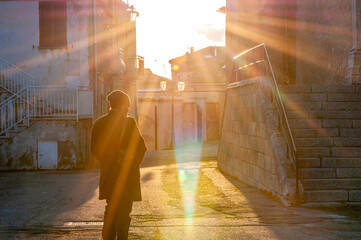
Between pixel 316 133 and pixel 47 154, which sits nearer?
pixel 316 133

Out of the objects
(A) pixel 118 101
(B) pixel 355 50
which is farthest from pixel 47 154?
(A) pixel 118 101

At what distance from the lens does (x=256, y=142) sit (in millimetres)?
9547

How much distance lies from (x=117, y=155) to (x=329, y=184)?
14.0 ft

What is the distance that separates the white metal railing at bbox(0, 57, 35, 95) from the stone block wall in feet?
24.6

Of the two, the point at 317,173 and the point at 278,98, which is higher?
the point at 278,98

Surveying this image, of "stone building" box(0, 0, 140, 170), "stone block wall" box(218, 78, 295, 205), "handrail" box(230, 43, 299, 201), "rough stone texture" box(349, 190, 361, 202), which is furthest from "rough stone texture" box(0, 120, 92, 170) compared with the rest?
"rough stone texture" box(349, 190, 361, 202)

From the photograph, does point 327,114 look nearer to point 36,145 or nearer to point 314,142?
point 314,142

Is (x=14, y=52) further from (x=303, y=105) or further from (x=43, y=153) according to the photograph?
(x=303, y=105)

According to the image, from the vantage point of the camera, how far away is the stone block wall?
784 centimetres

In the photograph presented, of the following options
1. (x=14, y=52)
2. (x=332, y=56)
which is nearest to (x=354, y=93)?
(x=332, y=56)

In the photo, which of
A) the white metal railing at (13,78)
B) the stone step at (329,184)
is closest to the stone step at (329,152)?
the stone step at (329,184)

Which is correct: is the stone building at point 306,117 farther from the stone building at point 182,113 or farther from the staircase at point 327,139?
the stone building at point 182,113

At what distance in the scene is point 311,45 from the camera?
47.4ft

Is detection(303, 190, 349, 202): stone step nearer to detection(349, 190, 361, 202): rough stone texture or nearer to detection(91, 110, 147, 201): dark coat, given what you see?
detection(349, 190, 361, 202): rough stone texture
